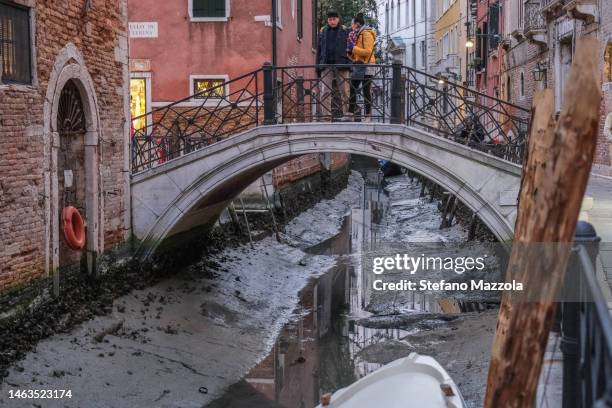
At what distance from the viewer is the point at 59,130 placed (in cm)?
1161

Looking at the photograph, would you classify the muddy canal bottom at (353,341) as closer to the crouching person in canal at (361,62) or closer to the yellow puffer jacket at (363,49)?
the crouching person in canal at (361,62)

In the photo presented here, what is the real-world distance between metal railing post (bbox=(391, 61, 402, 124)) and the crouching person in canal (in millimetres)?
355

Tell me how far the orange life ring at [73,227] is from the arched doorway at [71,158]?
7.0 inches

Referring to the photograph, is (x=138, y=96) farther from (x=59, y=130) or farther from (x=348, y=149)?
(x=59, y=130)

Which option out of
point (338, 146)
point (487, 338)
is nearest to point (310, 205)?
point (338, 146)

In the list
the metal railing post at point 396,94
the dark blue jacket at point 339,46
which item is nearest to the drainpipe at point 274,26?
the dark blue jacket at point 339,46

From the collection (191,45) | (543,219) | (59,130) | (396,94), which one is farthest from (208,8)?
(543,219)

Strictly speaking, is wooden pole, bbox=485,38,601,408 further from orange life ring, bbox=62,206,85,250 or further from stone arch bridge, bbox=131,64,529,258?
stone arch bridge, bbox=131,64,529,258

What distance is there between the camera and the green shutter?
18391mm

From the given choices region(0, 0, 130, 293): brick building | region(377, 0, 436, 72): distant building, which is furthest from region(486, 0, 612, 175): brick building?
region(377, 0, 436, 72): distant building

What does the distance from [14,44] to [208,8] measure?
343 inches

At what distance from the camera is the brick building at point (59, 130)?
10.0 m

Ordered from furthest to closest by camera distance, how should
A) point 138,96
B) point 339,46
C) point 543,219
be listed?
point 138,96 < point 339,46 < point 543,219

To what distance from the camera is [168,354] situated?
11.3 metres
